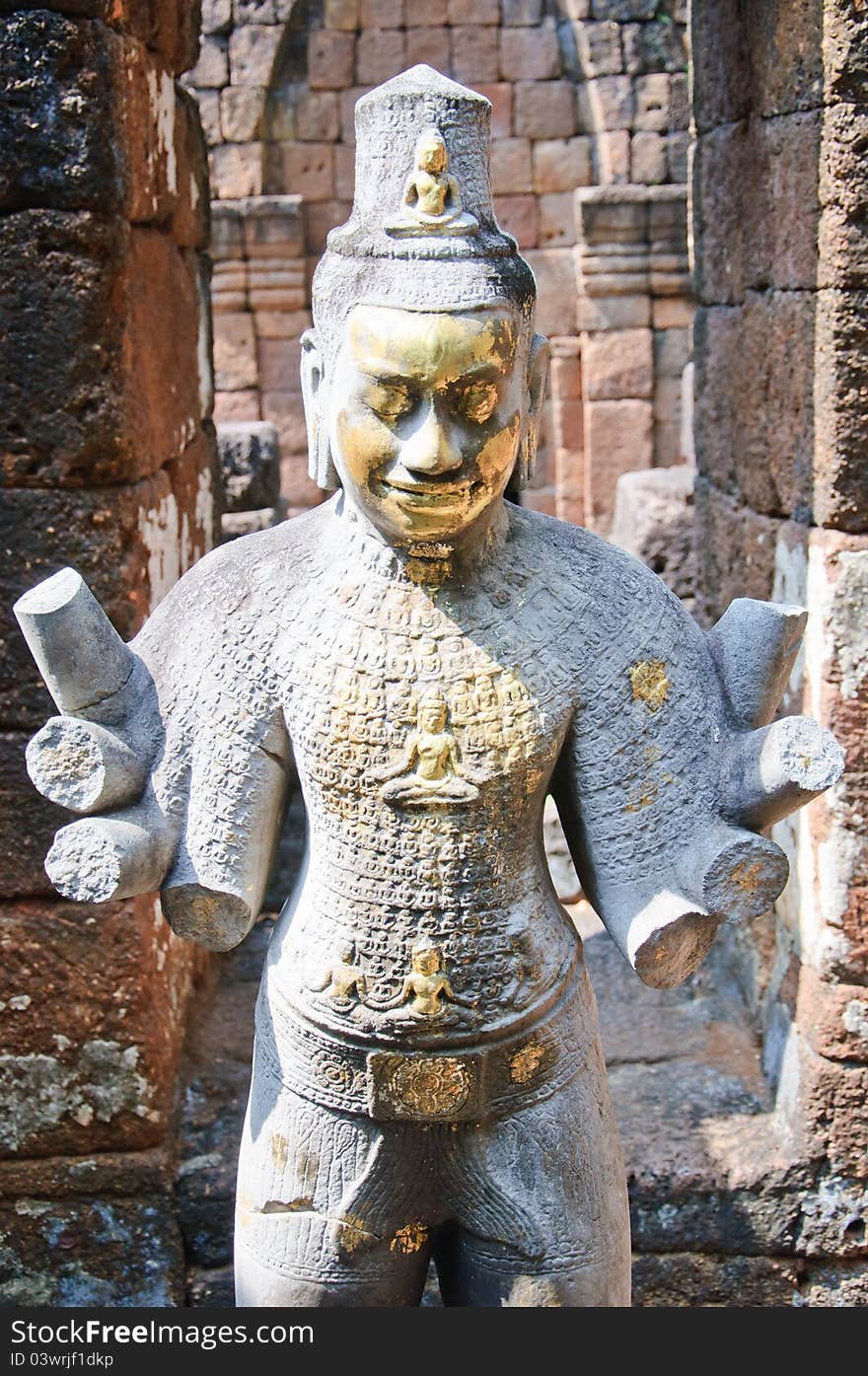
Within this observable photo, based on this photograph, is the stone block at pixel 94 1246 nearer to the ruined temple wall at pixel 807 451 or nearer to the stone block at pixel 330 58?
the ruined temple wall at pixel 807 451

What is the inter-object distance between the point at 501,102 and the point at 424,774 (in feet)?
29.8

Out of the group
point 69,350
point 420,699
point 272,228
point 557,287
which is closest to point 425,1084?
point 420,699

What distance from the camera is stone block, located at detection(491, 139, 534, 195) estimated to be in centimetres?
1037

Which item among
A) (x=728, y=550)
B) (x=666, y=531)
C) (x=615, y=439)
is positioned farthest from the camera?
(x=615, y=439)

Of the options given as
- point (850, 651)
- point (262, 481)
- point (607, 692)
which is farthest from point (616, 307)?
point (607, 692)

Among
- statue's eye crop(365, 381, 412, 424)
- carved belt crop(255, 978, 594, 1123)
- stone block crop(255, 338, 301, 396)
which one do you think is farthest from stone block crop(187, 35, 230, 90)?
carved belt crop(255, 978, 594, 1123)

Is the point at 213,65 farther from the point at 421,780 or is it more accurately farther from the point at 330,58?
the point at 421,780

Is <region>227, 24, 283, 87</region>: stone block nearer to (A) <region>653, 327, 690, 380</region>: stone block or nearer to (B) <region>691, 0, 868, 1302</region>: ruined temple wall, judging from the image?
(A) <region>653, 327, 690, 380</region>: stone block

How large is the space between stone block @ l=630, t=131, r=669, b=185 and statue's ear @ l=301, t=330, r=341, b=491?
820cm

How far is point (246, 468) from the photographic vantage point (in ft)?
18.9

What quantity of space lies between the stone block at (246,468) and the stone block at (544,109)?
5.35 metres

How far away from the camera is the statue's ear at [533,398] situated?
7.11ft

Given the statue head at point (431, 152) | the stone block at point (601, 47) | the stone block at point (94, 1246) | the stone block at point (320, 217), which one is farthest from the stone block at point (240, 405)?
the statue head at point (431, 152)

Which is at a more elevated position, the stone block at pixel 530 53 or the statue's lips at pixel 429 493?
the stone block at pixel 530 53
